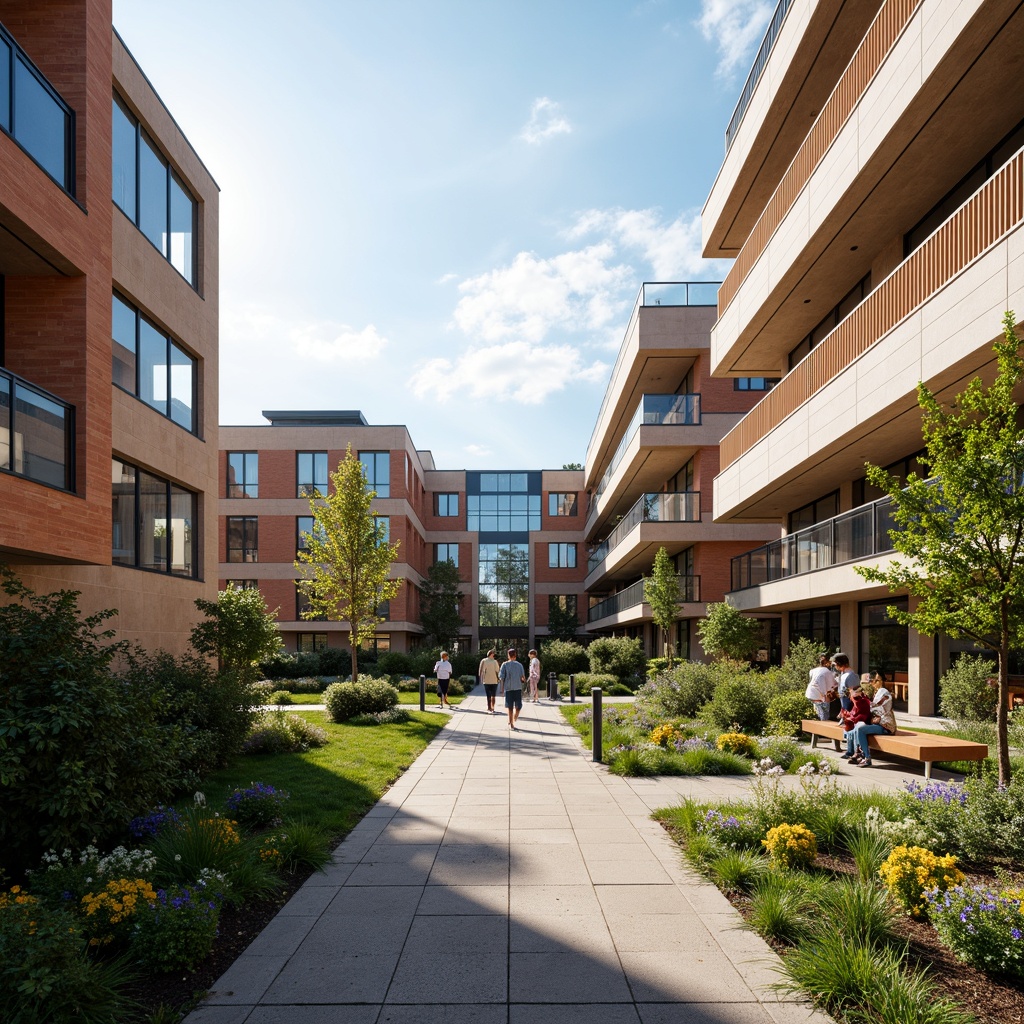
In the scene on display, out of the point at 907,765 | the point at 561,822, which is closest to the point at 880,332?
the point at 907,765

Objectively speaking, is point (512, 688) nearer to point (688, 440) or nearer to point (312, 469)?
point (688, 440)

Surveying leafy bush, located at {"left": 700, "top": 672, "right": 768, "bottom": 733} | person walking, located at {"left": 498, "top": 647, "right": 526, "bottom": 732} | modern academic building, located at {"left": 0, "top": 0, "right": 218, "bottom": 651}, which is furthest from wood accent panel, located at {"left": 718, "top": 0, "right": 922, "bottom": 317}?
modern academic building, located at {"left": 0, "top": 0, "right": 218, "bottom": 651}

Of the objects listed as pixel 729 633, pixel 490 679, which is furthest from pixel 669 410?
pixel 490 679

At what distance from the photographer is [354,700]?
781 inches

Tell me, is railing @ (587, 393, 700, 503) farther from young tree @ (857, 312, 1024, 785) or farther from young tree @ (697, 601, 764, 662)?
young tree @ (857, 312, 1024, 785)

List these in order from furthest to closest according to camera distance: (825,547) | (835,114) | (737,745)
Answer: (825,547), (835,114), (737,745)

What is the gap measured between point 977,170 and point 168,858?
1577 centimetres

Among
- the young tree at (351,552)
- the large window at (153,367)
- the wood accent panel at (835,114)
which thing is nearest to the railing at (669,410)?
the wood accent panel at (835,114)

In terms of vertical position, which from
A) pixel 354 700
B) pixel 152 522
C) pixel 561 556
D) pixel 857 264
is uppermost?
pixel 857 264

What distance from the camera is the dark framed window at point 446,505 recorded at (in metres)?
59.3

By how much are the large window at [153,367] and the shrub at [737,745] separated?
11850 mm

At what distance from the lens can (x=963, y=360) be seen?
38.1 feet

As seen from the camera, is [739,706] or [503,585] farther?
[503,585]

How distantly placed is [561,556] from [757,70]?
139 ft
